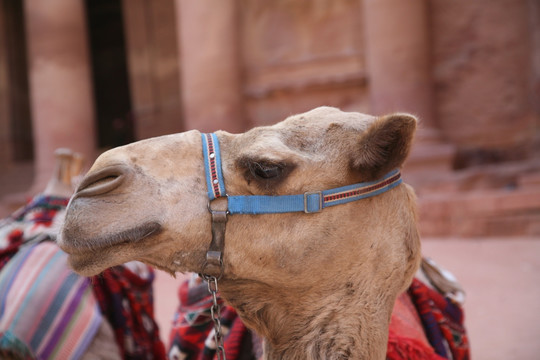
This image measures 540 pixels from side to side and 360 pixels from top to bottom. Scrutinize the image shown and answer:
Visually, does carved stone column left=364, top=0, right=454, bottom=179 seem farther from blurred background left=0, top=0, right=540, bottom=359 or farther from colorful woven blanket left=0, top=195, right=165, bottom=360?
colorful woven blanket left=0, top=195, right=165, bottom=360

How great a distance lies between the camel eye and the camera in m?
1.30

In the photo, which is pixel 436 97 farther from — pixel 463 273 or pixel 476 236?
pixel 463 273

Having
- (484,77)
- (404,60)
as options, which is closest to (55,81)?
(404,60)

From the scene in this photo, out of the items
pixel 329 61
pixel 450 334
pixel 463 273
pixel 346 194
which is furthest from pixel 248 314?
pixel 329 61

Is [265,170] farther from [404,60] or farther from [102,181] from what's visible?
[404,60]

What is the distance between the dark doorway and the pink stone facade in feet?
26.9

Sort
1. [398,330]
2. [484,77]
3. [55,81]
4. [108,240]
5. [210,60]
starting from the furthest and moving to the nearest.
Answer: [55,81], [210,60], [484,77], [398,330], [108,240]

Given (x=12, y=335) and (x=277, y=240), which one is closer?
(x=277, y=240)

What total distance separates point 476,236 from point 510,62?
13.8ft

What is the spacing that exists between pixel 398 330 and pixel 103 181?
107 centimetres

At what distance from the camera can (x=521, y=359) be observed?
3.40 metres

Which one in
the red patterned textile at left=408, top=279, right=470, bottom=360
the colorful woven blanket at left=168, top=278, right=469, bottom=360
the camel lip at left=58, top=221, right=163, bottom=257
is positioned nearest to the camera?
the camel lip at left=58, top=221, right=163, bottom=257

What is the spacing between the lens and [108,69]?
1888 centimetres

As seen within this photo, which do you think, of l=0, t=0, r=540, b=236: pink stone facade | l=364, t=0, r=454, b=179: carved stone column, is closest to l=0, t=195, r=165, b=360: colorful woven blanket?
l=0, t=0, r=540, b=236: pink stone facade
